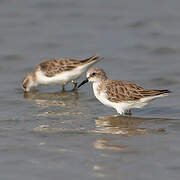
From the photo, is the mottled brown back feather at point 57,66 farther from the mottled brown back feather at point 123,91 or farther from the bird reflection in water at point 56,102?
the mottled brown back feather at point 123,91

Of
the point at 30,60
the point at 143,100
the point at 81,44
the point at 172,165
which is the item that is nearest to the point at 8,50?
the point at 30,60

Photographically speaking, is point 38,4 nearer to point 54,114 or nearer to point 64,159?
point 54,114

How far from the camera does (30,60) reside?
55.2 ft

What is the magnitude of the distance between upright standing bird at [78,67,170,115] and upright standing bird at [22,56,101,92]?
1907mm

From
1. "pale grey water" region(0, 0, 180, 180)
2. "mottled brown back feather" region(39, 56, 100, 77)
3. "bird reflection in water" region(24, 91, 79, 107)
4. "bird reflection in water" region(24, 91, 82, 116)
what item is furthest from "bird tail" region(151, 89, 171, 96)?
"mottled brown back feather" region(39, 56, 100, 77)

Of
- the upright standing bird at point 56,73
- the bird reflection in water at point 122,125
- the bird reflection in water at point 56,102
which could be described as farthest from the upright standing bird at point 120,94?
the upright standing bird at point 56,73

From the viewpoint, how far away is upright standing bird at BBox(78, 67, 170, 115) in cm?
1171

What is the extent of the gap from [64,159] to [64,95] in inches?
226

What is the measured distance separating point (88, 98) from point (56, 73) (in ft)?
4.57

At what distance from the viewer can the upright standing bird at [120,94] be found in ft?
38.4

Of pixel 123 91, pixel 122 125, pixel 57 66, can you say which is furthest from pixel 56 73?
pixel 122 125

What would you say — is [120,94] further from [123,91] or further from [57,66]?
[57,66]

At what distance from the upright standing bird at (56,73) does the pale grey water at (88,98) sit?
291mm

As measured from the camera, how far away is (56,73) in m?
14.9
